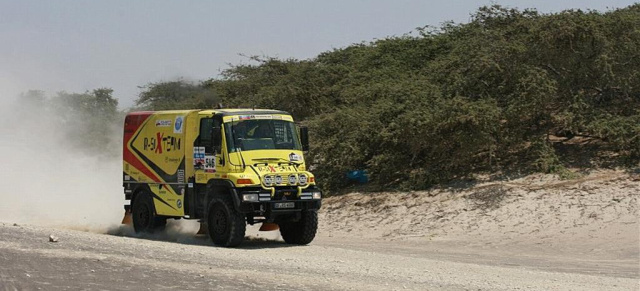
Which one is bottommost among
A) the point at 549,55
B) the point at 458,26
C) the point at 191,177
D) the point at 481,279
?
the point at 481,279

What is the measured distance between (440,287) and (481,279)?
1229 mm

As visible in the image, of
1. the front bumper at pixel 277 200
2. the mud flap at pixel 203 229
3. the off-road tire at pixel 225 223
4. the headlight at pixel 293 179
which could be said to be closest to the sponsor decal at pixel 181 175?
the mud flap at pixel 203 229

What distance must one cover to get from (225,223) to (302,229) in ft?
6.13

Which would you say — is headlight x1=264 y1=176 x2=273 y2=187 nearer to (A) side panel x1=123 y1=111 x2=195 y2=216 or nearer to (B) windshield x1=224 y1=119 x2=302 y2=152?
(B) windshield x1=224 y1=119 x2=302 y2=152

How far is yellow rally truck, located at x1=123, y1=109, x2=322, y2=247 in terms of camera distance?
20.6 meters

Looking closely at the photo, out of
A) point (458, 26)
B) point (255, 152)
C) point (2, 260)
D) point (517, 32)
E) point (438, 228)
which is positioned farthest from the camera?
point (458, 26)

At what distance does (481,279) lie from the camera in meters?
15.9

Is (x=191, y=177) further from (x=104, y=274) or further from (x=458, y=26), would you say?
(x=458, y=26)

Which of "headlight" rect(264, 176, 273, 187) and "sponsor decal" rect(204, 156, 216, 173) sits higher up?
"sponsor decal" rect(204, 156, 216, 173)

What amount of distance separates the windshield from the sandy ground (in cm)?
219

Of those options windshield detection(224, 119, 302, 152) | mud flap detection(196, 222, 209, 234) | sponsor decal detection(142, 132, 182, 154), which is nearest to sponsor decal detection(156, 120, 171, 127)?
sponsor decal detection(142, 132, 182, 154)

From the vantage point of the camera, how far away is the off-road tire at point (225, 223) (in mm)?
20569

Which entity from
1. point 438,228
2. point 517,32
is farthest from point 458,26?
point 438,228

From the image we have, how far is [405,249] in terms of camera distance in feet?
77.8
